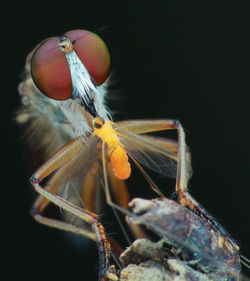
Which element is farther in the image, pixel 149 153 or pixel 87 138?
pixel 87 138

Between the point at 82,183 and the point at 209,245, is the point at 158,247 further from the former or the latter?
the point at 82,183

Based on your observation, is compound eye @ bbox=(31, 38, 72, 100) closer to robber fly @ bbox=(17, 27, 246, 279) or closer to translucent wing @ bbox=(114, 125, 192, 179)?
robber fly @ bbox=(17, 27, 246, 279)

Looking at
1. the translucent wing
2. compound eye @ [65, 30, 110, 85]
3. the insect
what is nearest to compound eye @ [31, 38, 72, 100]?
the insect

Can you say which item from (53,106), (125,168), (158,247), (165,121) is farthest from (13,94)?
(158,247)

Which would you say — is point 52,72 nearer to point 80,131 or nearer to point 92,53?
point 92,53

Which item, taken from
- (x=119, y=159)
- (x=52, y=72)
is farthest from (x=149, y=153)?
(x=52, y=72)

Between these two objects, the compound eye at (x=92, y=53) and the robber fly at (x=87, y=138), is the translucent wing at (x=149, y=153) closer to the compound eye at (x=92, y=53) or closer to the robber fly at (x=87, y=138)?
the robber fly at (x=87, y=138)

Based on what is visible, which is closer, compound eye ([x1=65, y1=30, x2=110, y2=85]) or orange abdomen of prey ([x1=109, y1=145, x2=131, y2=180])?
orange abdomen of prey ([x1=109, y1=145, x2=131, y2=180])
